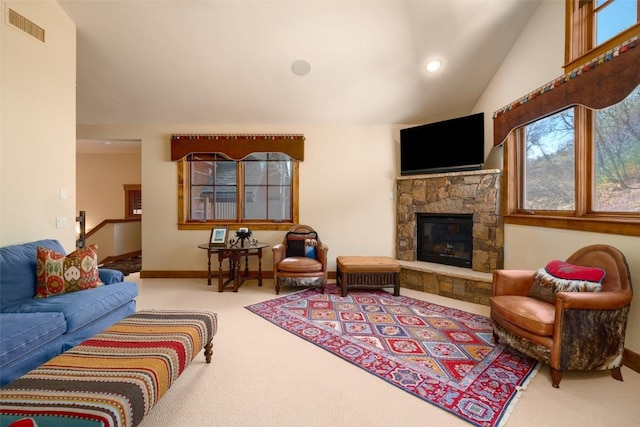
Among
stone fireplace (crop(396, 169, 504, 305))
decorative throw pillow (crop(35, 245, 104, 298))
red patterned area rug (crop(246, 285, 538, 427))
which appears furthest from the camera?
stone fireplace (crop(396, 169, 504, 305))

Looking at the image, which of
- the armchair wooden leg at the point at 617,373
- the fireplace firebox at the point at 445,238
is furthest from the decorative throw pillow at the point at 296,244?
the armchair wooden leg at the point at 617,373

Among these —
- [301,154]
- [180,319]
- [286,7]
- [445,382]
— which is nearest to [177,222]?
[301,154]

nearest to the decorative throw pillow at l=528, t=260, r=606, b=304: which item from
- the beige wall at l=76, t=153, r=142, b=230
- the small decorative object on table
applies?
the small decorative object on table

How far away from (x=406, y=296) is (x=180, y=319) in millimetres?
2786

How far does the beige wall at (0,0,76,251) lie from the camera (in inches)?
93.8

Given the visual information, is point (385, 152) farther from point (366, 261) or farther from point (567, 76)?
point (567, 76)

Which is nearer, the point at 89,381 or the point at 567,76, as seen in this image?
the point at 89,381

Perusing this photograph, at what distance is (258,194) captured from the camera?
477 cm

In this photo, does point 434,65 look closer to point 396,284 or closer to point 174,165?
point 396,284

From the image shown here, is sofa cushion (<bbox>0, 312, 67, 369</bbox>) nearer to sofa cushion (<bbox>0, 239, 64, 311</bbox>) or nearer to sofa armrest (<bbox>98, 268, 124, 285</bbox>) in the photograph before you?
sofa cushion (<bbox>0, 239, 64, 311</bbox>)

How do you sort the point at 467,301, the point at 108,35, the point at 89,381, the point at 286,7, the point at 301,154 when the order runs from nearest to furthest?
the point at 89,381
the point at 286,7
the point at 108,35
the point at 467,301
the point at 301,154

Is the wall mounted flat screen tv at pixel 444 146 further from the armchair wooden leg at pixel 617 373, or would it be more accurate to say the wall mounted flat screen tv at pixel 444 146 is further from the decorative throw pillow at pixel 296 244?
the armchair wooden leg at pixel 617 373

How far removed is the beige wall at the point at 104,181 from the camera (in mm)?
7605

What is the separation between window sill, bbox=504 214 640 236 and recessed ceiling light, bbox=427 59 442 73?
2.15 metres
